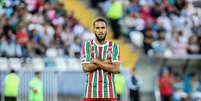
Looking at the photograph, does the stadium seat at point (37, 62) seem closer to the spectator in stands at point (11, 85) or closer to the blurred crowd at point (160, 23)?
the spectator in stands at point (11, 85)

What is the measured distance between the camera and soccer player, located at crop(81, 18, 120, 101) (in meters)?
8.55

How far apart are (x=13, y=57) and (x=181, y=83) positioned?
5174 millimetres

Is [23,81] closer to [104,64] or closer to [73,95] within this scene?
[73,95]

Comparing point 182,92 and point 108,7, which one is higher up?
point 108,7

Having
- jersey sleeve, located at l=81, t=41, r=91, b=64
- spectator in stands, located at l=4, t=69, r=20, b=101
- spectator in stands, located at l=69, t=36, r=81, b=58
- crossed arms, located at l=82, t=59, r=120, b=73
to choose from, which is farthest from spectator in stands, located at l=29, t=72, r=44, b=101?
crossed arms, located at l=82, t=59, r=120, b=73

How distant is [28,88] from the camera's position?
19.4 m

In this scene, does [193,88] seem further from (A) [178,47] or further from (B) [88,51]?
(B) [88,51]

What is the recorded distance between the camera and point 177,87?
20.7 metres

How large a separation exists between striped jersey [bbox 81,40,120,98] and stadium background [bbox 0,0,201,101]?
1073cm

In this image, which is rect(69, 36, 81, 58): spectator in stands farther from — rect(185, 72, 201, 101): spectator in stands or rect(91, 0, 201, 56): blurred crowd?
rect(185, 72, 201, 101): spectator in stands

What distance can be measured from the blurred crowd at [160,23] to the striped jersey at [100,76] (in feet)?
41.7

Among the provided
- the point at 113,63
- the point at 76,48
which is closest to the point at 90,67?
the point at 113,63

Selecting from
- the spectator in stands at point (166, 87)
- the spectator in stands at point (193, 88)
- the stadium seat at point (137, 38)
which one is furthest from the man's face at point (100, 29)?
the stadium seat at point (137, 38)

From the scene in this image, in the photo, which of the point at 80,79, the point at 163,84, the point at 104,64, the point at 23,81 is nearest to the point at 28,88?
the point at 23,81
